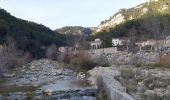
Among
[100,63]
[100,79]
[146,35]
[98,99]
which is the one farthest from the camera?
[146,35]

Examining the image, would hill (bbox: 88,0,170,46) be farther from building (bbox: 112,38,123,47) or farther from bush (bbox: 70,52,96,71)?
bush (bbox: 70,52,96,71)

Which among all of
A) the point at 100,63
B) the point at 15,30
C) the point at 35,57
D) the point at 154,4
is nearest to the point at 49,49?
the point at 35,57

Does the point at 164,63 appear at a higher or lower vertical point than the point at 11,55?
lower

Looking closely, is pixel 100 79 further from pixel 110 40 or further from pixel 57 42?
pixel 57 42

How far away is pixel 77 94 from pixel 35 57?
276 ft

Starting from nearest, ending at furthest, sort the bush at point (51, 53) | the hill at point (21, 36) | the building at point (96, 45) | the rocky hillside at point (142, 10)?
1. the hill at point (21, 36)
2. the bush at point (51, 53)
3. the building at point (96, 45)
4. the rocky hillside at point (142, 10)

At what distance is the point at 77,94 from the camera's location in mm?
24766

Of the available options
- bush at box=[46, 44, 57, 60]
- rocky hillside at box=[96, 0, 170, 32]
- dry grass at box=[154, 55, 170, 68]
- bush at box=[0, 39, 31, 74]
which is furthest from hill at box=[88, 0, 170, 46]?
bush at box=[0, 39, 31, 74]

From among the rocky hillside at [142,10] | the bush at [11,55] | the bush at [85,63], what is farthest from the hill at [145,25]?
the bush at [11,55]

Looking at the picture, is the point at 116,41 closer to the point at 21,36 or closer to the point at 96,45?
the point at 96,45

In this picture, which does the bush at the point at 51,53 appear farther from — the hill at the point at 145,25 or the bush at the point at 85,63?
the bush at the point at 85,63

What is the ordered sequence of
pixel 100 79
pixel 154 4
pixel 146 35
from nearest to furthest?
pixel 100 79 < pixel 146 35 < pixel 154 4

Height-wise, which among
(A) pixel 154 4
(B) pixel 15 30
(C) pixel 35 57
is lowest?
(C) pixel 35 57

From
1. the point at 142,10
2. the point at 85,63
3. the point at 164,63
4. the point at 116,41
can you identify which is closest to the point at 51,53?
the point at 116,41
